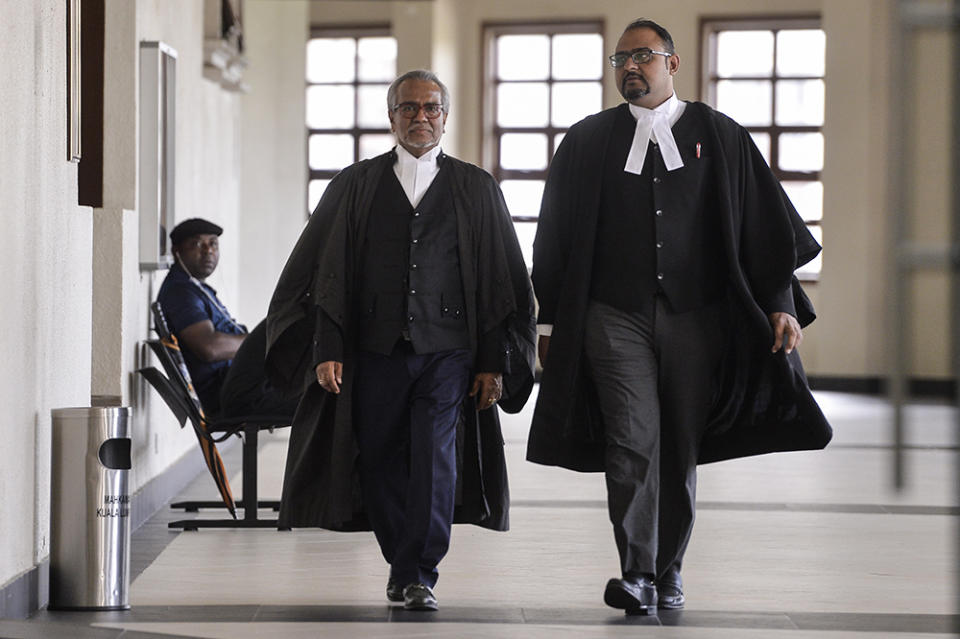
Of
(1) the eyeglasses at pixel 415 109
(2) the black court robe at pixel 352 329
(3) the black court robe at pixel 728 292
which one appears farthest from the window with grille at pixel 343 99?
(3) the black court robe at pixel 728 292

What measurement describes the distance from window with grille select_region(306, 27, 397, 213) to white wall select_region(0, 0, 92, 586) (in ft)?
39.6

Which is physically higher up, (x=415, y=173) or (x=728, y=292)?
(x=415, y=173)

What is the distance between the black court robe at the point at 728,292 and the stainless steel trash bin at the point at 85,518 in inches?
49.6

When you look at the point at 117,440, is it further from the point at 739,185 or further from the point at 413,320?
the point at 739,185

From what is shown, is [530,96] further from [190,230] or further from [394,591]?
[394,591]

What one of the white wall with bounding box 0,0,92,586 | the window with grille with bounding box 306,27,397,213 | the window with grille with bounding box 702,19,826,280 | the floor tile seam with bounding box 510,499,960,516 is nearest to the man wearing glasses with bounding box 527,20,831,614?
the white wall with bounding box 0,0,92,586

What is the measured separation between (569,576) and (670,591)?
2.15ft

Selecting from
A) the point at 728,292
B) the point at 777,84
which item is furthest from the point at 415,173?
the point at 777,84

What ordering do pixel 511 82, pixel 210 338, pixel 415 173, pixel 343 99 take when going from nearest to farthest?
pixel 415 173 → pixel 210 338 → pixel 511 82 → pixel 343 99

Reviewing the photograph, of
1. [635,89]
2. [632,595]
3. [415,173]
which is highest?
[635,89]

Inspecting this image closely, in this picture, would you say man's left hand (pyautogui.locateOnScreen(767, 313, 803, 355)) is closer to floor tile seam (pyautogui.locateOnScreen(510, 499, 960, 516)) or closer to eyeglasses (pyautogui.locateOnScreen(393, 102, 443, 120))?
eyeglasses (pyautogui.locateOnScreen(393, 102, 443, 120))

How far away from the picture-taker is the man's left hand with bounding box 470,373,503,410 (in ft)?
15.4

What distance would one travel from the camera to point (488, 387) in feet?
15.4

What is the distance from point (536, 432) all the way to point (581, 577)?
772mm
